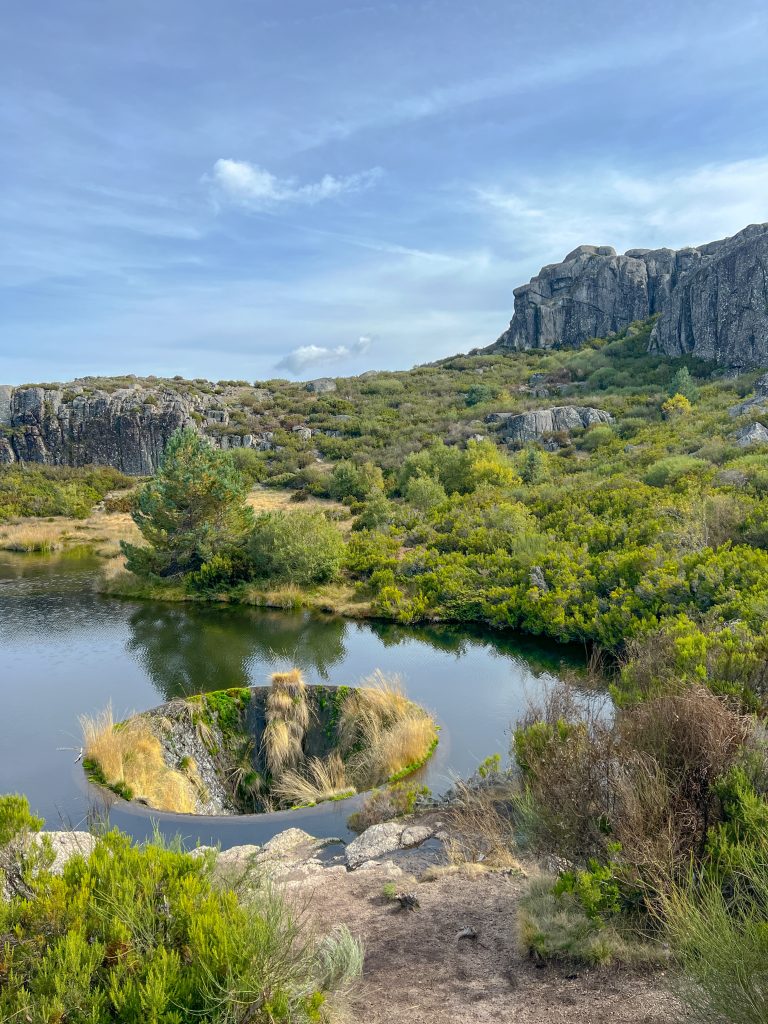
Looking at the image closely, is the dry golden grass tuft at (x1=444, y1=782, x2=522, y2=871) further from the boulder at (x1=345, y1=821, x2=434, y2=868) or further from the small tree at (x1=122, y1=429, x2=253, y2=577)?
the small tree at (x1=122, y1=429, x2=253, y2=577)

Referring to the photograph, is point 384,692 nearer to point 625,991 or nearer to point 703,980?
point 625,991

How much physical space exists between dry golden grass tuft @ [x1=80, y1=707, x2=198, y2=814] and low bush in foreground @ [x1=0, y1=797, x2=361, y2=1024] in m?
6.67

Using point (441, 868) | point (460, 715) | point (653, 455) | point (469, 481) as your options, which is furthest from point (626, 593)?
point (469, 481)

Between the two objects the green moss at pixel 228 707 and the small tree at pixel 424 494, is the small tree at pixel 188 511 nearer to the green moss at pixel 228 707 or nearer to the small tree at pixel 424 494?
the small tree at pixel 424 494

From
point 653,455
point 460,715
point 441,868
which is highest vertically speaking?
point 653,455

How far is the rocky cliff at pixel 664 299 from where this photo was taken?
49.8m

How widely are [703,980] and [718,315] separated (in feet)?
190

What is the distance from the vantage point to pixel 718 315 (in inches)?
2072

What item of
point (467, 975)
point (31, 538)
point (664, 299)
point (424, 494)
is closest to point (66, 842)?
point (467, 975)

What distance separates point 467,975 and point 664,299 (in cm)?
7723

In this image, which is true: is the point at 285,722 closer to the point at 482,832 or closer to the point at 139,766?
the point at 139,766

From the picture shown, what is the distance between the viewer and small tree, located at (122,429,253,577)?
24453 mm

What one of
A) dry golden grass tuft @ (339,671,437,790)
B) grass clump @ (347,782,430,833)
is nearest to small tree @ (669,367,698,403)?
dry golden grass tuft @ (339,671,437,790)

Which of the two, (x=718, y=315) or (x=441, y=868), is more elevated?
(x=718, y=315)
